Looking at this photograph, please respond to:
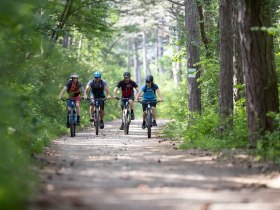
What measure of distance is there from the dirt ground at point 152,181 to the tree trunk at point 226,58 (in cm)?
214

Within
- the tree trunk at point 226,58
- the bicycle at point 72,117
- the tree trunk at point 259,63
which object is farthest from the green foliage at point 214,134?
the bicycle at point 72,117

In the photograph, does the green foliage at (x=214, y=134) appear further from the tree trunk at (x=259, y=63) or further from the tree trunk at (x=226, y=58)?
the tree trunk at (x=259, y=63)

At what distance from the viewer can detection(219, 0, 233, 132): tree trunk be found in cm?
1446

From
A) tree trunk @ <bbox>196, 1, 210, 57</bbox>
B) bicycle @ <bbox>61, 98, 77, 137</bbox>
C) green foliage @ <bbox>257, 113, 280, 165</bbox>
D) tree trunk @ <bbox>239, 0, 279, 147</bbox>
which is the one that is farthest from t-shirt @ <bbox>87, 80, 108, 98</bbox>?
green foliage @ <bbox>257, 113, 280, 165</bbox>

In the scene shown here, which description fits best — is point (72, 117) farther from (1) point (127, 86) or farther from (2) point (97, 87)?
(1) point (127, 86)

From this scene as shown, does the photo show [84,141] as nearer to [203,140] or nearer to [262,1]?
[203,140]

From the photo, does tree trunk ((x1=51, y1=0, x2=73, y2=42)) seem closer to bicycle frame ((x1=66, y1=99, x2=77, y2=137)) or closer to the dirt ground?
bicycle frame ((x1=66, y1=99, x2=77, y2=137))

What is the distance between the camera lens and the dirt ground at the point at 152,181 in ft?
22.0

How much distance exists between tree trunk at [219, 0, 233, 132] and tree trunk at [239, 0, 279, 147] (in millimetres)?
3166

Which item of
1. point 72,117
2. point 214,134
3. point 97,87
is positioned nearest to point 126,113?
point 97,87

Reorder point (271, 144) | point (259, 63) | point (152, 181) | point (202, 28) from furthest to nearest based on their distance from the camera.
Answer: point (202, 28), point (259, 63), point (271, 144), point (152, 181)

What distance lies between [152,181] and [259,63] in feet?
12.6

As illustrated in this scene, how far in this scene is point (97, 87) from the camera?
19031mm

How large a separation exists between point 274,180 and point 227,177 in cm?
75
